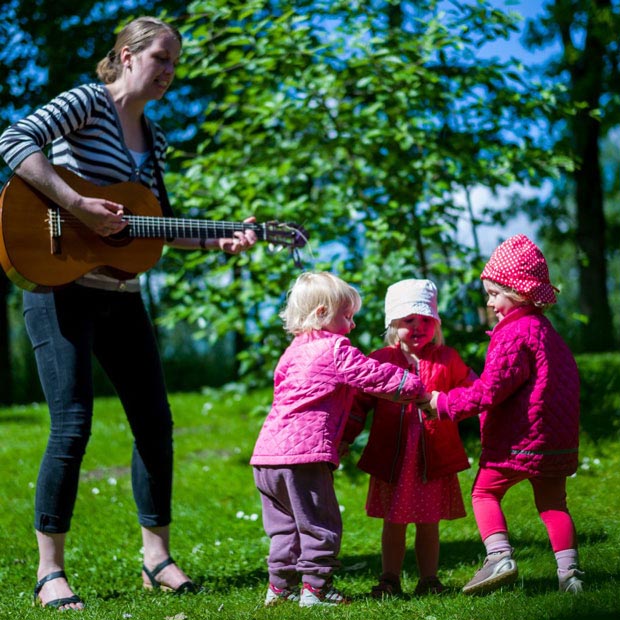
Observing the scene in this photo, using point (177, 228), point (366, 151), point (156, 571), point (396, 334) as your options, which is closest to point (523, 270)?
point (396, 334)

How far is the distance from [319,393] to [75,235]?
44.6 inches

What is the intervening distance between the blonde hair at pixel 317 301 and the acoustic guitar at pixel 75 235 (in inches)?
18.0

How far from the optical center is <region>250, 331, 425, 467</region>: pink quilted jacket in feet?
10.4

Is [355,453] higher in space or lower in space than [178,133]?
lower

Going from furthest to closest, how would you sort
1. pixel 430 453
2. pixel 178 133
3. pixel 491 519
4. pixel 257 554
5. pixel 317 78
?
pixel 178 133
pixel 317 78
pixel 257 554
pixel 430 453
pixel 491 519

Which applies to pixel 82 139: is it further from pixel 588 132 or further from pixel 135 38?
pixel 588 132

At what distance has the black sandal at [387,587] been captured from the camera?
3.32 meters

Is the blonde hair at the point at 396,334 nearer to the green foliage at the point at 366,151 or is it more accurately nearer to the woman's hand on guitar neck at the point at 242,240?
the woman's hand on guitar neck at the point at 242,240

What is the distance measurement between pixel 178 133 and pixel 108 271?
13.1m

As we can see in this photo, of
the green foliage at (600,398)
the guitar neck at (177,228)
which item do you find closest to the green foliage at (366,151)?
the green foliage at (600,398)

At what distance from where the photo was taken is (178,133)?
1603 centimetres

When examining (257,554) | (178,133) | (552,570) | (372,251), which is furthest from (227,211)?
(178,133)

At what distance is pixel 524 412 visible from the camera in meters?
3.11

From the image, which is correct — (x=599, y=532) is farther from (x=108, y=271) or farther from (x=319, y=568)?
(x=108, y=271)
